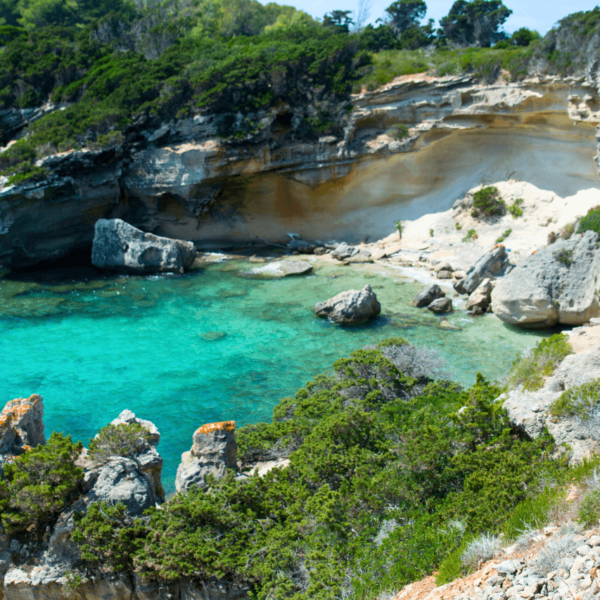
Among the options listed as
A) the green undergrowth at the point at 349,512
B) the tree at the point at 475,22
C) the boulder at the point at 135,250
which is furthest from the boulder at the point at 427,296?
the tree at the point at 475,22

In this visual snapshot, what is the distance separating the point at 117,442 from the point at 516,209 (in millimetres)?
27509

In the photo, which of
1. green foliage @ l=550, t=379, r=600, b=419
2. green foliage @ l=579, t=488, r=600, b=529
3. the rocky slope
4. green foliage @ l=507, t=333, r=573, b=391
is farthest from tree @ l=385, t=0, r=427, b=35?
green foliage @ l=579, t=488, r=600, b=529

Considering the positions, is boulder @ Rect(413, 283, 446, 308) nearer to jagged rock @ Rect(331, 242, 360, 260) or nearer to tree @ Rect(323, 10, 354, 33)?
jagged rock @ Rect(331, 242, 360, 260)

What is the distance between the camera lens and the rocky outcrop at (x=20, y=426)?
8.98 metres

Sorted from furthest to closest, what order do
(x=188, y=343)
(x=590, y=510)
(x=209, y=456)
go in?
(x=188, y=343) → (x=209, y=456) → (x=590, y=510)

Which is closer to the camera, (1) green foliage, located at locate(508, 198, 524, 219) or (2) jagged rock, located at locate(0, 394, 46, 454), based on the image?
(2) jagged rock, located at locate(0, 394, 46, 454)

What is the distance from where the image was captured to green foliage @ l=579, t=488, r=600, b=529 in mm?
5004

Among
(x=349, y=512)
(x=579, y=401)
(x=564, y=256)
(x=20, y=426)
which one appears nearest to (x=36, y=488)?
(x=20, y=426)

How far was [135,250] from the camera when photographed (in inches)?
1174

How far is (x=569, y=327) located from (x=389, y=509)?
589 inches

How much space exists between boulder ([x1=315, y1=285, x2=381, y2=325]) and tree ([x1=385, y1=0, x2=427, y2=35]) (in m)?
33.4

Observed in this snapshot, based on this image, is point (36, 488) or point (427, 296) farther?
point (427, 296)

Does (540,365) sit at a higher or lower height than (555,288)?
higher

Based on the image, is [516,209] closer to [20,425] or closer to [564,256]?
[564,256]
